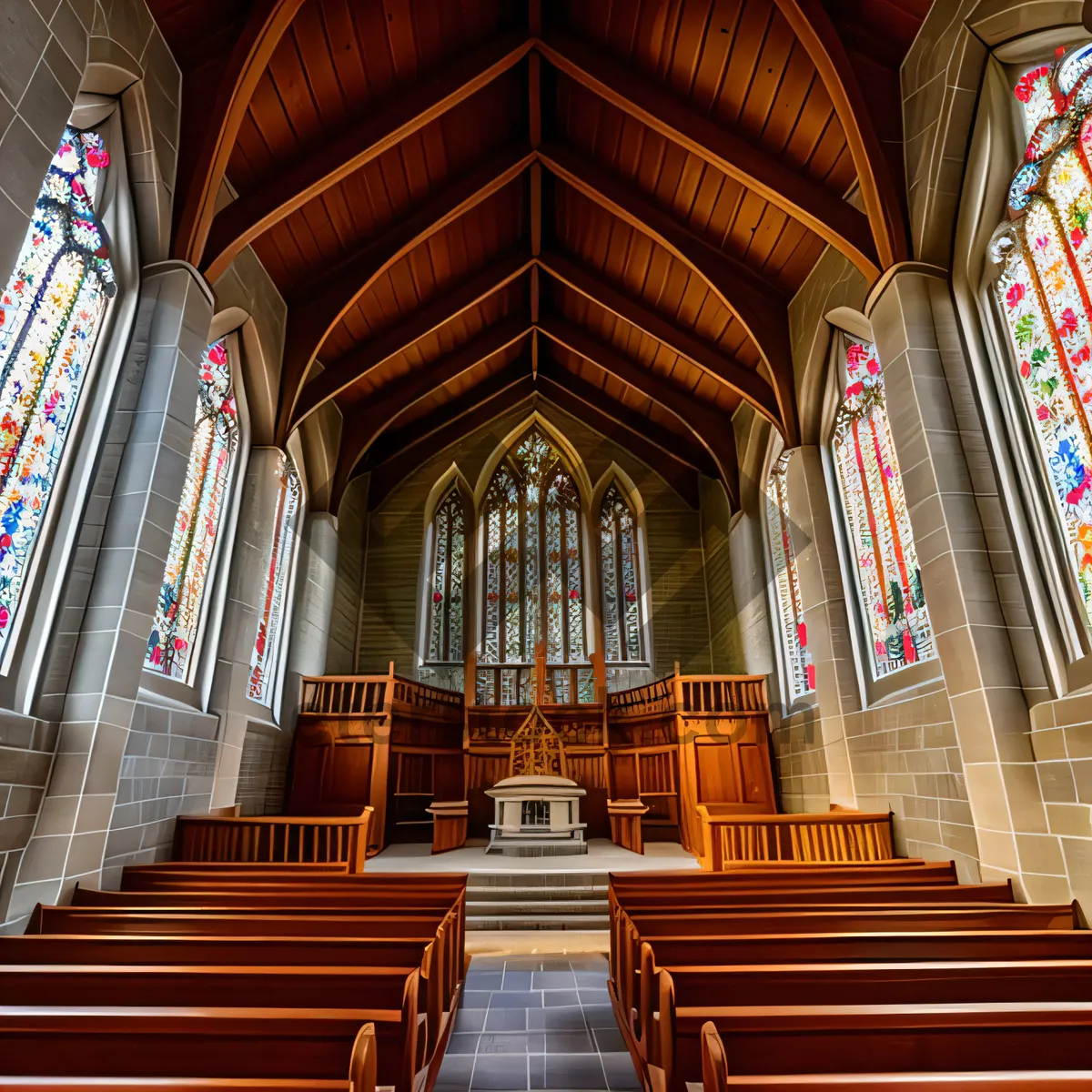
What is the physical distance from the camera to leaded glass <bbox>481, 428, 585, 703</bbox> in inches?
468

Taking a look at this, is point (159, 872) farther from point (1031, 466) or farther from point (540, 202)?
point (540, 202)

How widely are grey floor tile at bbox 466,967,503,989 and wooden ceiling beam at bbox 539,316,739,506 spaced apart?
7.53m

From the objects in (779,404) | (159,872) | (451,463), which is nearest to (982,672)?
(779,404)

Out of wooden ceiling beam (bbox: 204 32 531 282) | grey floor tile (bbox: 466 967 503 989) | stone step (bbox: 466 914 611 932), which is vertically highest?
wooden ceiling beam (bbox: 204 32 531 282)

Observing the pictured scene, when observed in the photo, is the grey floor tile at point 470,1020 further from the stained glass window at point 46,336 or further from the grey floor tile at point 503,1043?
the stained glass window at point 46,336

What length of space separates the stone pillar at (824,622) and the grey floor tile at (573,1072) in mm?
4737

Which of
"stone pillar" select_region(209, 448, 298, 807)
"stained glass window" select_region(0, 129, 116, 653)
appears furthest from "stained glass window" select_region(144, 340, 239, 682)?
"stained glass window" select_region(0, 129, 116, 653)

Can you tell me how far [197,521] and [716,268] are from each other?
6.40m

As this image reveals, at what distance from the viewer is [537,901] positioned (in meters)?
5.88

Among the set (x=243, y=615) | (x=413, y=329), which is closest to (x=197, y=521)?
(x=243, y=615)

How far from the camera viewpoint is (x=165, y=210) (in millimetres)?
5445

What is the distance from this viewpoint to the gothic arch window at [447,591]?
11.7m

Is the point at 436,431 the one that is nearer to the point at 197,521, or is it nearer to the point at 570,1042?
the point at 197,521

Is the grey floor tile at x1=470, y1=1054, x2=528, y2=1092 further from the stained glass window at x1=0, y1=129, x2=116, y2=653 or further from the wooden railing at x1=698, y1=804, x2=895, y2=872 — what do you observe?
the stained glass window at x1=0, y1=129, x2=116, y2=653
